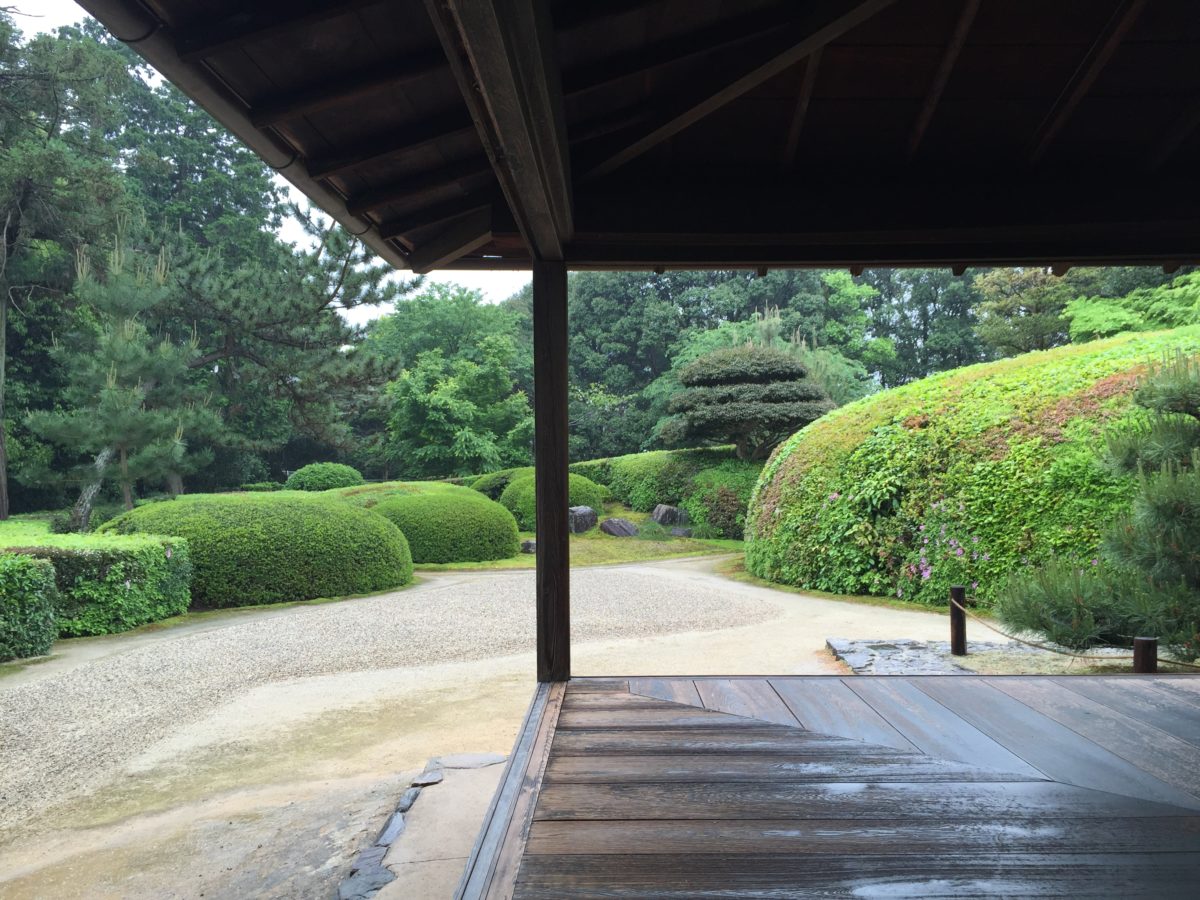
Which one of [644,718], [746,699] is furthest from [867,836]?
[746,699]

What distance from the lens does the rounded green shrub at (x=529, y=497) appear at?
13828 millimetres

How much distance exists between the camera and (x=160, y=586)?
7184 mm

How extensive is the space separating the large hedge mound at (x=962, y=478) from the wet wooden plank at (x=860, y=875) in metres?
4.66

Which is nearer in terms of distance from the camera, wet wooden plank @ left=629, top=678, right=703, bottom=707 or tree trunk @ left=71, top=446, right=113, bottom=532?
wet wooden plank @ left=629, top=678, right=703, bottom=707

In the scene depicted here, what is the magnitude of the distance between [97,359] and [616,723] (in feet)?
37.6

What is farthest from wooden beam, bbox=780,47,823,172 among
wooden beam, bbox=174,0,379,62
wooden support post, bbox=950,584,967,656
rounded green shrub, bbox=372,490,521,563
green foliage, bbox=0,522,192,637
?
rounded green shrub, bbox=372,490,521,563

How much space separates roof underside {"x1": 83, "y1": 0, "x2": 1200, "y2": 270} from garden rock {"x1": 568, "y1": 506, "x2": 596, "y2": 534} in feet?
33.2

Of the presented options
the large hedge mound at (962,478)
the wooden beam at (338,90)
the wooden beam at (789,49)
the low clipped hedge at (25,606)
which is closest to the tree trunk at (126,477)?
the low clipped hedge at (25,606)

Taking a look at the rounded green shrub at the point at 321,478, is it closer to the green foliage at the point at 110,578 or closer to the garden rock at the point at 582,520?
the garden rock at the point at 582,520

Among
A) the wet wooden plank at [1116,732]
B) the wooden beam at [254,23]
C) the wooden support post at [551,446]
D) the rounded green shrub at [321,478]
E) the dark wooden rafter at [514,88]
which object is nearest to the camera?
the dark wooden rafter at [514,88]

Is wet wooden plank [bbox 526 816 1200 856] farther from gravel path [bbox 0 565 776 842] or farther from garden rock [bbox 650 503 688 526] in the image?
garden rock [bbox 650 503 688 526]

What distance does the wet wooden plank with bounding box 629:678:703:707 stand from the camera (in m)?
2.83

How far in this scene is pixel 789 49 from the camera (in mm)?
2170

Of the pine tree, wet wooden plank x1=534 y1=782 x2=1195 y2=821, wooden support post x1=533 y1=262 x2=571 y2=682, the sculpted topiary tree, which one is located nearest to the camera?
wet wooden plank x1=534 y1=782 x2=1195 y2=821
